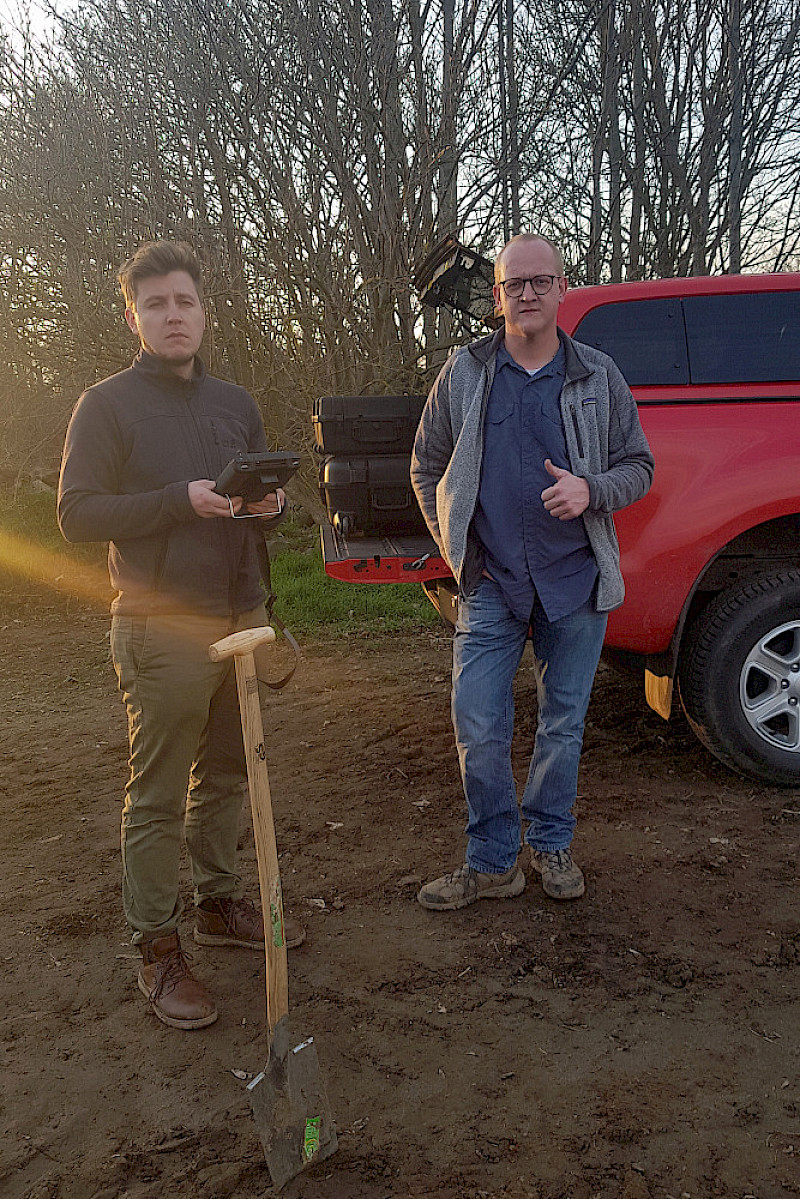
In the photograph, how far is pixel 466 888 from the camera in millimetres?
3449

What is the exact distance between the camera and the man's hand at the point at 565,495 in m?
3.05

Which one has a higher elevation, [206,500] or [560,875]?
[206,500]

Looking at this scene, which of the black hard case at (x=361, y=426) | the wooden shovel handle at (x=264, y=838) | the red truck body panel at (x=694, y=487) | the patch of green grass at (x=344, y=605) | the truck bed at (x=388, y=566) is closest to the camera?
the wooden shovel handle at (x=264, y=838)

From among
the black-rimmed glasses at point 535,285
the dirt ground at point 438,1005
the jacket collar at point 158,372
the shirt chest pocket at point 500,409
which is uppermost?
the black-rimmed glasses at point 535,285

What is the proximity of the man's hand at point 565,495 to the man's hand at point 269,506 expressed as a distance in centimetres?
83

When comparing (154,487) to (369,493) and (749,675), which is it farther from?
(749,675)

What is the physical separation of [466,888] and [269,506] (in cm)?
157

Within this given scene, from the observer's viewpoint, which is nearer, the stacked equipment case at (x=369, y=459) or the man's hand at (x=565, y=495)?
the man's hand at (x=565, y=495)

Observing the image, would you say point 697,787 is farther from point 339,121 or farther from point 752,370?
point 339,121

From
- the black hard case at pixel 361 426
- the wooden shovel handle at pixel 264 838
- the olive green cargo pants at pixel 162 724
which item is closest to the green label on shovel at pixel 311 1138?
the wooden shovel handle at pixel 264 838

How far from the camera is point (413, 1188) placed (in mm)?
2172

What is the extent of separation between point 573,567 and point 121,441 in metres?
1.49

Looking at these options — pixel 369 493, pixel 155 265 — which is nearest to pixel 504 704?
pixel 155 265

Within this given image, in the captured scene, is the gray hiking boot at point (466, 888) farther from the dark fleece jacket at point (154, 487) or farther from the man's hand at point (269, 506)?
the man's hand at point (269, 506)
